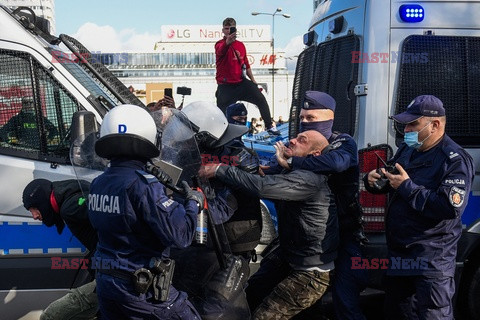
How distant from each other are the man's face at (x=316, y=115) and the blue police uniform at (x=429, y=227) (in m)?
0.60

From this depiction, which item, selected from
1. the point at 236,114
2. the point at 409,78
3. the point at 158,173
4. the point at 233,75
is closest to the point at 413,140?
the point at 409,78

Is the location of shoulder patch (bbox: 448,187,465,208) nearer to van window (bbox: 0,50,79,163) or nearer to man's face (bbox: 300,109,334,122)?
man's face (bbox: 300,109,334,122)

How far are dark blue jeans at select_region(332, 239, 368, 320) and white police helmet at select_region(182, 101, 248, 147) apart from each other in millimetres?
1077

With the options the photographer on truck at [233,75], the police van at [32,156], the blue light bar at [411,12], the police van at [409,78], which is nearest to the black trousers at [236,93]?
the photographer on truck at [233,75]

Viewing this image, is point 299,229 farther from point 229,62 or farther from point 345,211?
point 229,62

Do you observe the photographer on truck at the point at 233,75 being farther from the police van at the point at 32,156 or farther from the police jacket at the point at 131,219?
the police jacket at the point at 131,219

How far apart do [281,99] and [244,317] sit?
68261 mm

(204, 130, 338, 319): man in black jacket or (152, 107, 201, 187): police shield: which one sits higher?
(152, 107, 201, 187): police shield

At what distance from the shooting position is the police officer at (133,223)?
2.52m

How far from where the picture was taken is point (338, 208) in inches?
143

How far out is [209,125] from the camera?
3.35 meters

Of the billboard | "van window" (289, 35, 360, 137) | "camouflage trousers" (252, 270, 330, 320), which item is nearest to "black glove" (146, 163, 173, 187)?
"camouflage trousers" (252, 270, 330, 320)

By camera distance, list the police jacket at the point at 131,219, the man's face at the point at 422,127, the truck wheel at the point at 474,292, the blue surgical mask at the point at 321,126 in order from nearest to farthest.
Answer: the police jacket at the point at 131,219, the man's face at the point at 422,127, the blue surgical mask at the point at 321,126, the truck wheel at the point at 474,292

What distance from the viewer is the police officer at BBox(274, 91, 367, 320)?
3.40 meters
